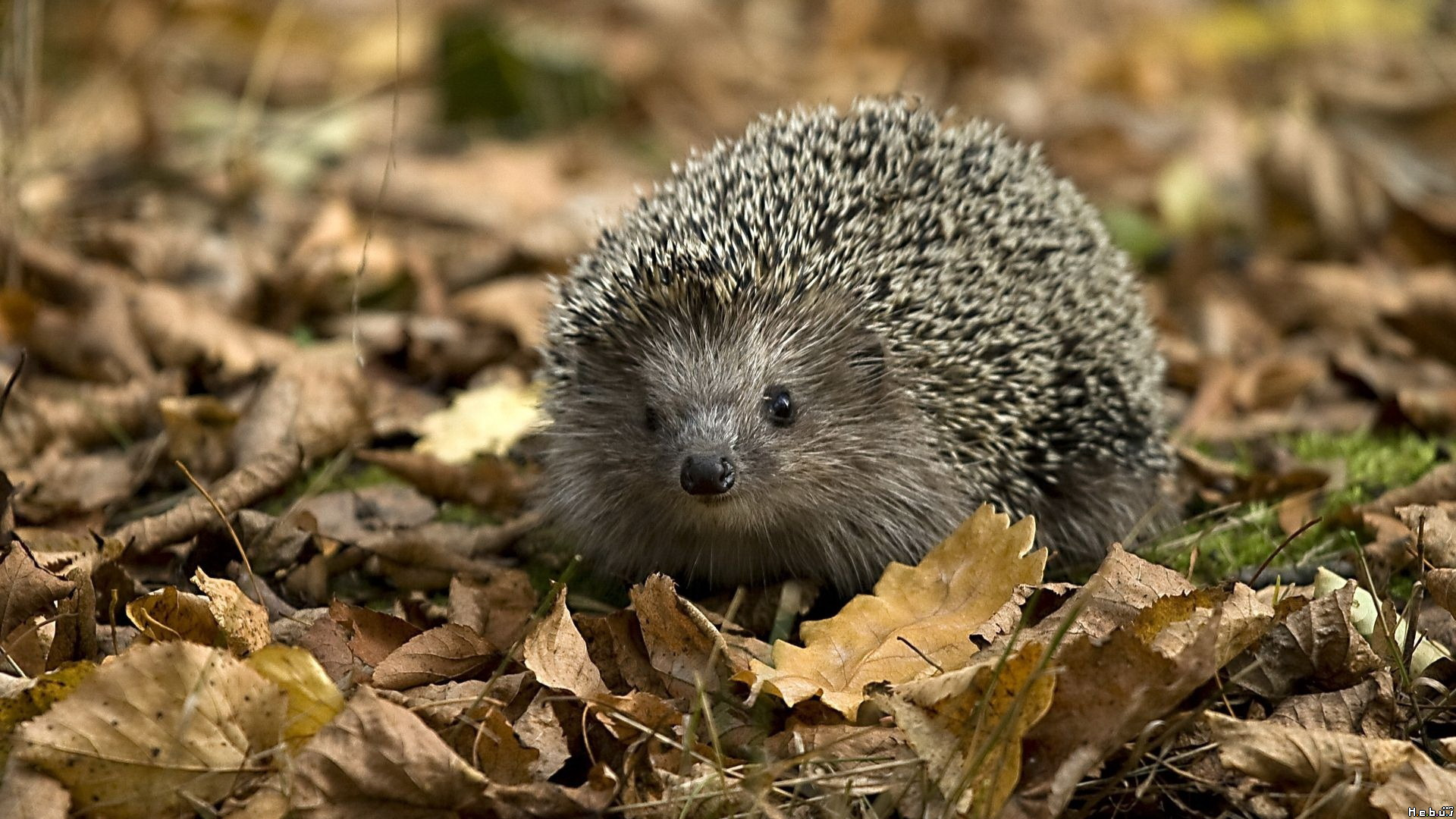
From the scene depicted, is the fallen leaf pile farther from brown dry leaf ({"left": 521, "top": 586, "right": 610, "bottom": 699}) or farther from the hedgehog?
the hedgehog

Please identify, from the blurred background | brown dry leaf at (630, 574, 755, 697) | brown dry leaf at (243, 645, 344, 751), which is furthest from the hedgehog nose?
brown dry leaf at (243, 645, 344, 751)

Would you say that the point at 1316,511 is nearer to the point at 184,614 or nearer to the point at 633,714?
the point at 633,714

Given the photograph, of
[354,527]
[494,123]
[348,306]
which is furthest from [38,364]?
[494,123]

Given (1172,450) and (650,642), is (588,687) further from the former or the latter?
(1172,450)

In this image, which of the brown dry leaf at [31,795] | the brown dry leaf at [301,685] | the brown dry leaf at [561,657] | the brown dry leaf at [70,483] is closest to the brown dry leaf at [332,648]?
the brown dry leaf at [301,685]

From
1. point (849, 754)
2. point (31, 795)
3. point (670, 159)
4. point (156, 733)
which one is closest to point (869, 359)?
point (849, 754)

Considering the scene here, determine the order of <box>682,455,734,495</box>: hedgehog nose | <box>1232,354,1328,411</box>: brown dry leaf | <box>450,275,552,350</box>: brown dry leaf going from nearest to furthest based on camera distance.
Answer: <box>682,455,734,495</box>: hedgehog nose
<box>1232,354,1328,411</box>: brown dry leaf
<box>450,275,552,350</box>: brown dry leaf
